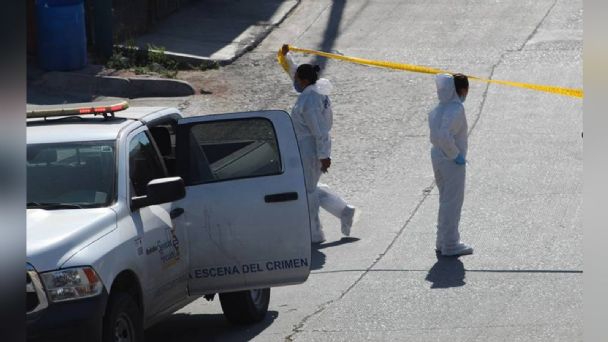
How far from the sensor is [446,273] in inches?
383

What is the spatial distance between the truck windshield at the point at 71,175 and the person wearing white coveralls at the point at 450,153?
3.91 metres

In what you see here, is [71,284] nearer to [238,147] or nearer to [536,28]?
[238,147]

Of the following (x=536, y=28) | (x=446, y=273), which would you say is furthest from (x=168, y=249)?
(x=536, y=28)

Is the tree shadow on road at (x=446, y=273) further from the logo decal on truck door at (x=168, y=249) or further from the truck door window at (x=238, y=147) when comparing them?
the logo decal on truck door at (x=168, y=249)

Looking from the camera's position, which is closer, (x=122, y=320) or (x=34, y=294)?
(x=34, y=294)

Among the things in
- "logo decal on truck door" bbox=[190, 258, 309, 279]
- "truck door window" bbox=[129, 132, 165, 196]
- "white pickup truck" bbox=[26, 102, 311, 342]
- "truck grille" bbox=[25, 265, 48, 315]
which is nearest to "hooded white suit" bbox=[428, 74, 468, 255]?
"white pickup truck" bbox=[26, 102, 311, 342]

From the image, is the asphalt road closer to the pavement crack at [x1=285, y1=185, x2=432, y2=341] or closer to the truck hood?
the pavement crack at [x1=285, y1=185, x2=432, y2=341]

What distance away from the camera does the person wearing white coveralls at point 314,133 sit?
1073 centimetres

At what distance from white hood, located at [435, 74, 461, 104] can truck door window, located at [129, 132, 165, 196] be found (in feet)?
11.4

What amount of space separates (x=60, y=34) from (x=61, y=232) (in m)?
11.1

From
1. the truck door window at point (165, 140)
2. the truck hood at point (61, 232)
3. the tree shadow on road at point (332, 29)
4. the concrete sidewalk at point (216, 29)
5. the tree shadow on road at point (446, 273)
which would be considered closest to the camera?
the truck hood at point (61, 232)

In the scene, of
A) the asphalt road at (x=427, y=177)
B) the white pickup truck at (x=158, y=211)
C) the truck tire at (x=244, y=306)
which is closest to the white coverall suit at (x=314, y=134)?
the asphalt road at (x=427, y=177)

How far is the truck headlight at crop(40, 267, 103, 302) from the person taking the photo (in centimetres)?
589

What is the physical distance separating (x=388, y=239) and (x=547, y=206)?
1901mm
